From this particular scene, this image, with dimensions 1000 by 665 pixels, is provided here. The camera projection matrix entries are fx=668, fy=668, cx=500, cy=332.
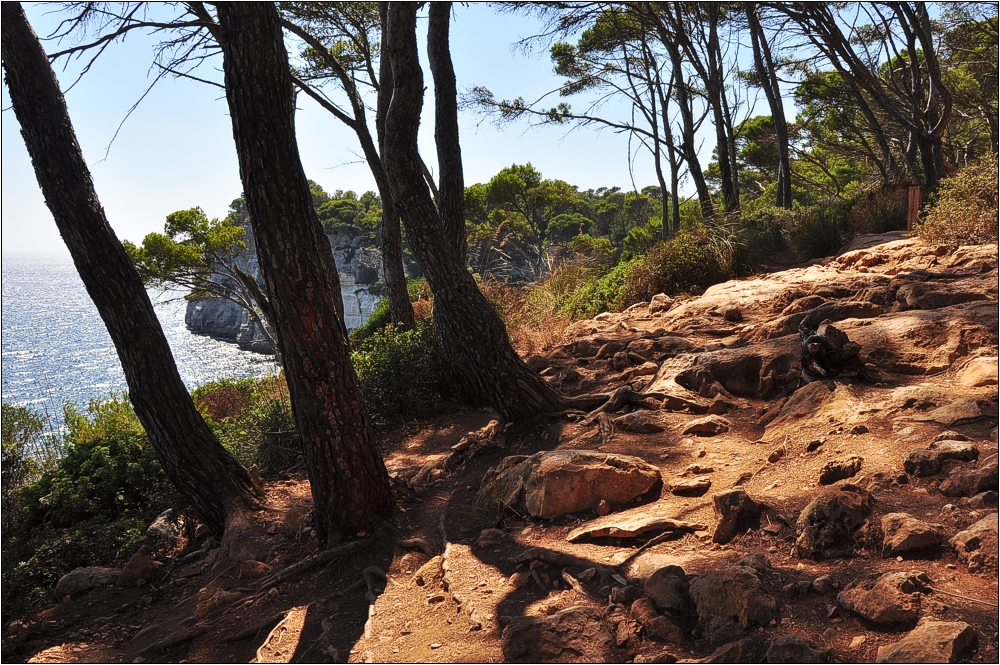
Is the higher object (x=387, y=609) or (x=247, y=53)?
(x=247, y=53)

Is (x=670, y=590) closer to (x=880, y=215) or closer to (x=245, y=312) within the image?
(x=880, y=215)

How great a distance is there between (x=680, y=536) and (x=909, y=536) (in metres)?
0.87

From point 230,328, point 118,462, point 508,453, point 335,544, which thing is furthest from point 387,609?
point 230,328

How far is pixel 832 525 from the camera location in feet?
7.88

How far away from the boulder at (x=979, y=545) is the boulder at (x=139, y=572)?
4.38m

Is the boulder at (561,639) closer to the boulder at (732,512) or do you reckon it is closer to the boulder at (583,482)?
the boulder at (732,512)

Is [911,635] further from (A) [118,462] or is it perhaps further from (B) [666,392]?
(A) [118,462]

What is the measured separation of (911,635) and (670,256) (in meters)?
7.94

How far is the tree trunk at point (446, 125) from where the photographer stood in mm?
5961

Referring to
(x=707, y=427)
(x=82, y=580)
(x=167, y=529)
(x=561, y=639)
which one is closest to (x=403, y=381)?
(x=167, y=529)

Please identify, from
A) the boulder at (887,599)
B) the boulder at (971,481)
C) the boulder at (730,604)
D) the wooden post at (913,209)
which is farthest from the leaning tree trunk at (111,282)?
the wooden post at (913,209)

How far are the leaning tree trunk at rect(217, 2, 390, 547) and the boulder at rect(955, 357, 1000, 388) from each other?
3.30 metres

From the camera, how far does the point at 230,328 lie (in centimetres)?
3131

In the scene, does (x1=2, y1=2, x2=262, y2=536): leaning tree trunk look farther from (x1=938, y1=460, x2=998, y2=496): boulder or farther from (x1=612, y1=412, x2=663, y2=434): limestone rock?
(x1=938, y1=460, x2=998, y2=496): boulder
